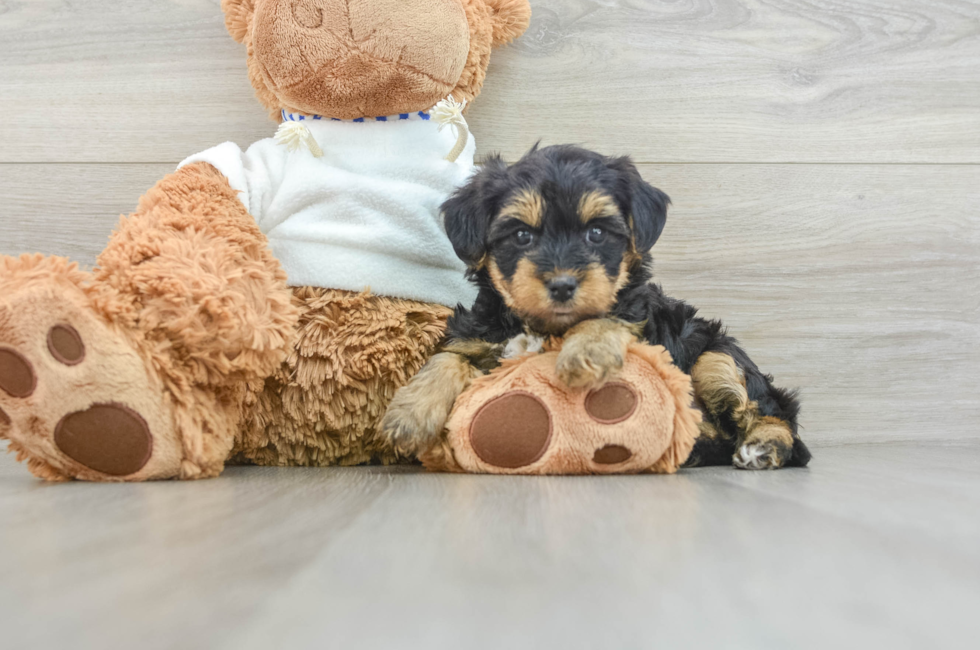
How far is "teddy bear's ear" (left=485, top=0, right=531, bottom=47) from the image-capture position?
195 cm

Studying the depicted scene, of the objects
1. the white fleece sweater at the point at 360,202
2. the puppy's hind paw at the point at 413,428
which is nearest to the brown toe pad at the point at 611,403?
the puppy's hind paw at the point at 413,428

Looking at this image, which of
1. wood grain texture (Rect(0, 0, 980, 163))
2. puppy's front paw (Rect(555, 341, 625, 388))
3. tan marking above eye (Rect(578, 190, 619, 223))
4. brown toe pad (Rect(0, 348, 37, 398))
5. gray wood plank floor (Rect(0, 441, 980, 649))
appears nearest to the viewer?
gray wood plank floor (Rect(0, 441, 980, 649))

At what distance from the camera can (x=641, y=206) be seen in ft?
5.25

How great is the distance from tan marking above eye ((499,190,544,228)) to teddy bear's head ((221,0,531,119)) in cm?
46

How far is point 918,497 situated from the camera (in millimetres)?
1154

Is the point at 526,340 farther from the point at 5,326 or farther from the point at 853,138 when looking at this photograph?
A: the point at 853,138

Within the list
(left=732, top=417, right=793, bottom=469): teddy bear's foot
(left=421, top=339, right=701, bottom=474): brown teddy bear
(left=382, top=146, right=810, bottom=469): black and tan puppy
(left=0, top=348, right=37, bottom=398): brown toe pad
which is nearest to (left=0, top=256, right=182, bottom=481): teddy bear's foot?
(left=0, top=348, right=37, bottom=398): brown toe pad

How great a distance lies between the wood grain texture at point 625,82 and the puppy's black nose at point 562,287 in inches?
36.4

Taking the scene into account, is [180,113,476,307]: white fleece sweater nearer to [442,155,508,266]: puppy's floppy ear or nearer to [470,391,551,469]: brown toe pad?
[442,155,508,266]: puppy's floppy ear

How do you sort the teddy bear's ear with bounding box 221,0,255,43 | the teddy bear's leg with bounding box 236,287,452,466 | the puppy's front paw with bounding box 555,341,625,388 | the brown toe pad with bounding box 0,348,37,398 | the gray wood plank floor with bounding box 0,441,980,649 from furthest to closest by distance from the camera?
the teddy bear's ear with bounding box 221,0,255,43 → the teddy bear's leg with bounding box 236,287,452,466 → the puppy's front paw with bounding box 555,341,625,388 → the brown toe pad with bounding box 0,348,37,398 → the gray wood plank floor with bounding box 0,441,980,649

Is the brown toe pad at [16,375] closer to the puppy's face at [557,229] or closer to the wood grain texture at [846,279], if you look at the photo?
the puppy's face at [557,229]

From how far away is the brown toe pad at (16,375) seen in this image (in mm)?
1198

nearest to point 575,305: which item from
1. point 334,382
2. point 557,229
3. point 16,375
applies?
point 557,229

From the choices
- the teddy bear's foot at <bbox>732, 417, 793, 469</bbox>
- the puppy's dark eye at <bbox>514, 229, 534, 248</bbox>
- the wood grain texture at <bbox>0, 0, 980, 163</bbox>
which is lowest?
the teddy bear's foot at <bbox>732, 417, 793, 469</bbox>
